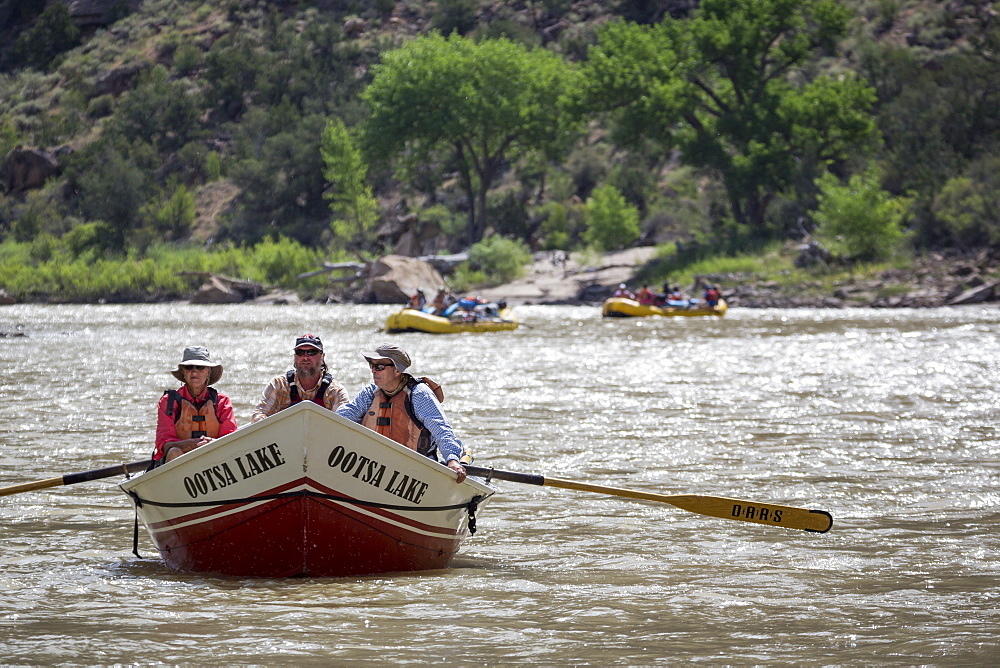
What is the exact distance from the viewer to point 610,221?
54344 millimetres

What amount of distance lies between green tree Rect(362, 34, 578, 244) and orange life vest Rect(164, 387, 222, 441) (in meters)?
51.2

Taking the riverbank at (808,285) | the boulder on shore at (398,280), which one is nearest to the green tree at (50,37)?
the boulder on shore at (398,280)

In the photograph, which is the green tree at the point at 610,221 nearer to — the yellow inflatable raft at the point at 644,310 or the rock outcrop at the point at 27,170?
the yellow inflatable raft at the point at 644,310

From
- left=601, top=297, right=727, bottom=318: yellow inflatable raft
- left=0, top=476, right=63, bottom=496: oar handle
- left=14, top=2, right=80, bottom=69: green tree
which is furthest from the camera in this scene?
left=14, top=2, right=80, bottom=69: green tree

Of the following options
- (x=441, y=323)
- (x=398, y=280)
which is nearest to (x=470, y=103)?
(x=398, y=280)

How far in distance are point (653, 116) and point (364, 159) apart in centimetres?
1740

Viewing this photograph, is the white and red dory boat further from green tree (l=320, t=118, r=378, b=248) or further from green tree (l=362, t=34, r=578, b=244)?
green tree (l=320, t=118, r=378, b=248)

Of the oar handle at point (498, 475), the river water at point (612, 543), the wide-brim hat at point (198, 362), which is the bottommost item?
the river water at point (612, 543)

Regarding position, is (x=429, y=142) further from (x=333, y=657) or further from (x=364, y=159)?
(x=333, y=657)

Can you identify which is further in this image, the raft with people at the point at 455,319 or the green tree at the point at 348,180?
the green tree at the point at 348,180

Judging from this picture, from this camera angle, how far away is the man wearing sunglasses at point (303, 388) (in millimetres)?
7949

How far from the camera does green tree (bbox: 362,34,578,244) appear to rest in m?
58.7

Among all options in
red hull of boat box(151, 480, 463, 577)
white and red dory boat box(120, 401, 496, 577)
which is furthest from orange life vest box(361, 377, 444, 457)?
red hull of boat box(151, 480, 463, 577)

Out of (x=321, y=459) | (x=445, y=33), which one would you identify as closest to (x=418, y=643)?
(x=321, y=459)
